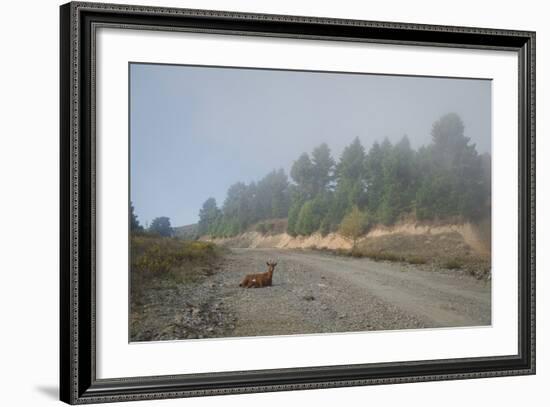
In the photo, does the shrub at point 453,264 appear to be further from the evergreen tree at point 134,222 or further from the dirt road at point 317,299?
the evergreen tree at point 134,222

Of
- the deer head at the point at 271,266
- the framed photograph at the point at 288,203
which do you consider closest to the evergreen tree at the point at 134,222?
the framed photograph at the point at 288,203

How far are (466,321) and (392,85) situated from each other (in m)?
1.50

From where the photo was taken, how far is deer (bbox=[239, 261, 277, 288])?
482 cm

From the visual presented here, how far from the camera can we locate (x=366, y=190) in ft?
16.6

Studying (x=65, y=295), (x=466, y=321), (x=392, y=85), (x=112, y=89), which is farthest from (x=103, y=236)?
(x=466, y=321)

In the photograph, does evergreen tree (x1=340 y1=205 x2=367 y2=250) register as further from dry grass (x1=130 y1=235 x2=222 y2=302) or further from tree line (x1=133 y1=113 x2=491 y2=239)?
dry grass (x1=130 y1=235 x2=222 y2=302)

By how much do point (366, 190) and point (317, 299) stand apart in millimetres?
701

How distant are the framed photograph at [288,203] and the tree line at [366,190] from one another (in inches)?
0.5

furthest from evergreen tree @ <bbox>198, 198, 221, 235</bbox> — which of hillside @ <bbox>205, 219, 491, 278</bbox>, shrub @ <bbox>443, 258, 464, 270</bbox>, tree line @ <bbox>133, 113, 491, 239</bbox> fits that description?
shrub @ <bbox>443, 258, 464, 270</bbox>

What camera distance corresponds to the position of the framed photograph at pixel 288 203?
457cm

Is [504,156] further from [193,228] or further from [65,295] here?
[65,295]

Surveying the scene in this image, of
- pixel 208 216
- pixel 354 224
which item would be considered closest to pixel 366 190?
pixel 354 224

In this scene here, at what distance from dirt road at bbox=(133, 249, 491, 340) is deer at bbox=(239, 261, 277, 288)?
28 millimetres

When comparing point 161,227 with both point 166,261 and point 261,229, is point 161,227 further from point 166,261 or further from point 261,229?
point 261,229
